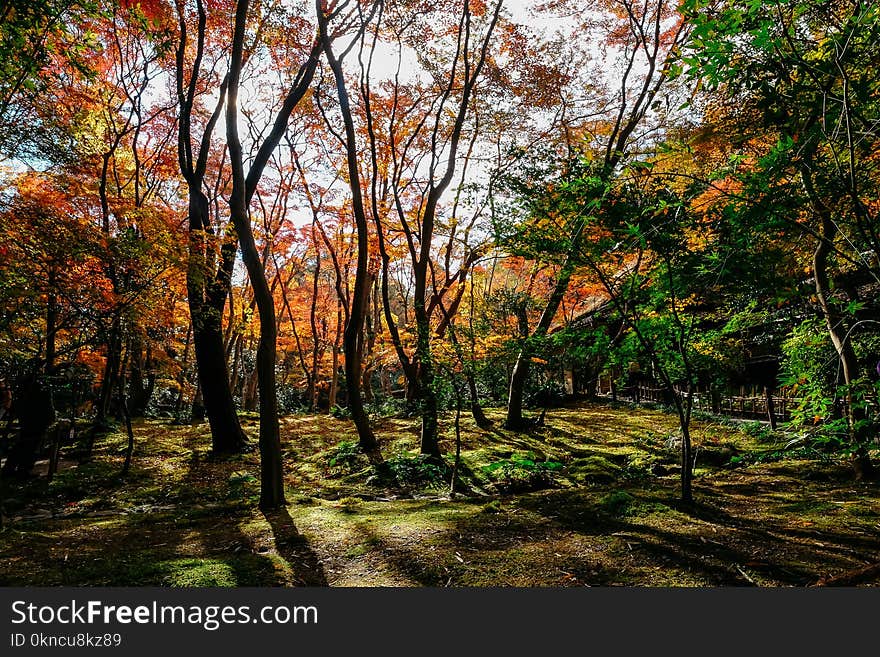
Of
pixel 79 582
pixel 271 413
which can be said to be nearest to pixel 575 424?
pixel 271 413

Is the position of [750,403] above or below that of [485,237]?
below

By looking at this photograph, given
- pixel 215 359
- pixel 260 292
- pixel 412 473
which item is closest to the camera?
pixel 260 292

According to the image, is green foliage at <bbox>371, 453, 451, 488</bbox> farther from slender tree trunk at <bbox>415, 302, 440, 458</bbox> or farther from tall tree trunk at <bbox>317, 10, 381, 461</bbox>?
tall tree trunk at <bbox>317, 10, 381, 461</bbox>

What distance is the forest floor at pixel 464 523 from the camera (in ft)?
10.2

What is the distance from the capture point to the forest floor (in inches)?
122

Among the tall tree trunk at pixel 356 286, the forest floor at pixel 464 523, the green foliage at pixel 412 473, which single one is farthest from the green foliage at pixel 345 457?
the green foliage at pixel 412 473

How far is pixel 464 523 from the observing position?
14.6 ft

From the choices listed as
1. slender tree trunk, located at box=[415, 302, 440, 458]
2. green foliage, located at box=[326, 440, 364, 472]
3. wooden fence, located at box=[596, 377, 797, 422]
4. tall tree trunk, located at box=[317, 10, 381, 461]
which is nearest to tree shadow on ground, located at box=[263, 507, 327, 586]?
slender tree trunk, located at box=[415, 302, 440, 458]

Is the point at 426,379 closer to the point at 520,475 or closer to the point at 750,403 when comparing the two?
the point at 520,475

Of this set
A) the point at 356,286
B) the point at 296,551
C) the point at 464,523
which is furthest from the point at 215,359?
the point at 464,523

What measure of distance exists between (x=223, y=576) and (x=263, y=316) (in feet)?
10.1

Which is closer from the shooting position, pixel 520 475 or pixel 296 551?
pixel 296 551

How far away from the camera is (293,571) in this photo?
3.46 metres

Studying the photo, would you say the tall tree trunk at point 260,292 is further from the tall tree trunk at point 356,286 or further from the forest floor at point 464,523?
the tall tree trunk at point 356,286
